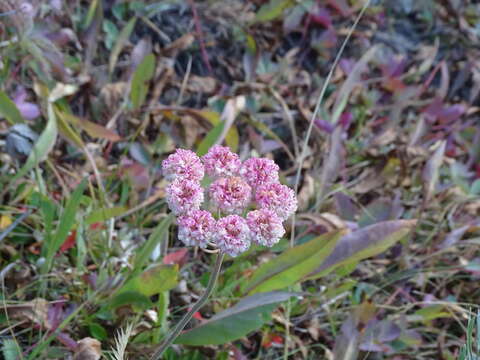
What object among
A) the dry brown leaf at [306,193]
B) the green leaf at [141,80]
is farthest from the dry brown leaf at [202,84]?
the dry brown leaf at [306,193]

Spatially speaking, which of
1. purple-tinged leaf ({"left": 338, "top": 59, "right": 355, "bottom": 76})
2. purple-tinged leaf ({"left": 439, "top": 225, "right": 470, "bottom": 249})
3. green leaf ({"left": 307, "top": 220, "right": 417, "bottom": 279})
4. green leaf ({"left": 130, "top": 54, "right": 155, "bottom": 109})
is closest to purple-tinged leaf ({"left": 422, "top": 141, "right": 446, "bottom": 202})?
purple-tinged leaf ({"left": 439, "top": 225, "right": 470, "bottom": 249})

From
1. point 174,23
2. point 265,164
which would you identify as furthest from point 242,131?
point 265,164

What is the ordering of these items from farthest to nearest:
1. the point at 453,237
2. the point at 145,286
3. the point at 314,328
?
the point at 453,237
the point at 314,328
the point at 145,286

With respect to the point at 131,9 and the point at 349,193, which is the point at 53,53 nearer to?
the point at 131,9

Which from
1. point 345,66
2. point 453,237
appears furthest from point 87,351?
point 345,66

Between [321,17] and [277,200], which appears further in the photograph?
[321,17]

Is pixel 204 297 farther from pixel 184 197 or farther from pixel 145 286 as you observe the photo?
pixel 145 286

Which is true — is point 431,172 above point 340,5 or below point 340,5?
below
